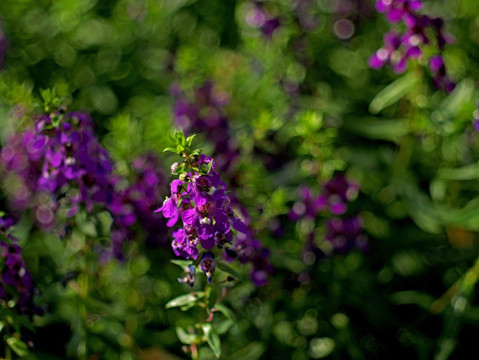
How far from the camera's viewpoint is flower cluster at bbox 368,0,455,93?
459cm

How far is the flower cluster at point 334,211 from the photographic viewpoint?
4766 mm

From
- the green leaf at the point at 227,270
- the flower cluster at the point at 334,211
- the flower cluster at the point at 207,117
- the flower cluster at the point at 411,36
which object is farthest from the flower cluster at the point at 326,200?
the green leaf at the point at 227,270

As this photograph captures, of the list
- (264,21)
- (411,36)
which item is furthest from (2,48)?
(411,36)

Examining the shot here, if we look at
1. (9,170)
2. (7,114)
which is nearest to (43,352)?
(9,170)

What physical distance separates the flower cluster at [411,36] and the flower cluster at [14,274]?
2.75 m

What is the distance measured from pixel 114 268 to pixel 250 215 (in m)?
1.25

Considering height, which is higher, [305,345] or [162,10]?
[162,10]

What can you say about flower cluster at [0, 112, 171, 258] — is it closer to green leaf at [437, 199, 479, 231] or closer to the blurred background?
the blurred background

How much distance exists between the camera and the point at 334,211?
4.74 m

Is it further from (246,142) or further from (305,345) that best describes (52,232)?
(305,345)

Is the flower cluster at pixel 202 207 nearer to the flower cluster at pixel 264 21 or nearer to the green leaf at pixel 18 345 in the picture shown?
the green leaf at pixel 18 345

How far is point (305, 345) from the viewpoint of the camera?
16.7ft

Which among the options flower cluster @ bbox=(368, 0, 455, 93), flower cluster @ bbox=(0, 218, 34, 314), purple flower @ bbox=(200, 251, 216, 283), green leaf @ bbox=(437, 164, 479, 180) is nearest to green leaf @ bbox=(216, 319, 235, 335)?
purple flower @ bbox=(200, 251, 216, 283)

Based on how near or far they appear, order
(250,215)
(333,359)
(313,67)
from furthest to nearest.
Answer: (313,67), (333,359), (250,215)
